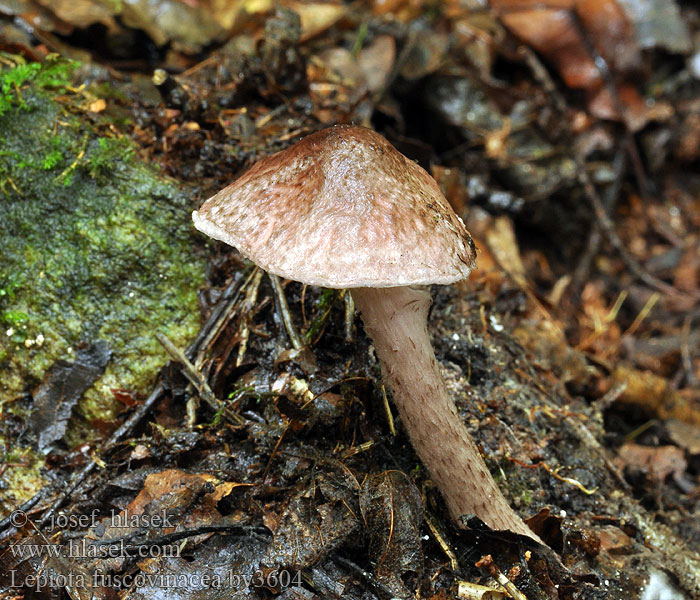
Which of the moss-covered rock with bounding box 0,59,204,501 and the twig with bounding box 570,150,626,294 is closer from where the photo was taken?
the moss-covered rock with bounding box 0,59,204,501

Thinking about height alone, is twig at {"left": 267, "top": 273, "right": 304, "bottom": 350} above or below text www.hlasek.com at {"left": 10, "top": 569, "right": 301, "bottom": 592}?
above

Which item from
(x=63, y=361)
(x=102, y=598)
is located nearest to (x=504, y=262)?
(x=63, y=361)

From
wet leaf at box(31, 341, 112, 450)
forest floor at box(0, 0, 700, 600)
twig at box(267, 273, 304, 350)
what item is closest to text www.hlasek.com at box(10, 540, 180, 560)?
forest floor at box(0, 0, 700, 600)

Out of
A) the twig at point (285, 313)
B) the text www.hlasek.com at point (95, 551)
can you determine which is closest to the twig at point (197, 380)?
the twig at point (285, 313)

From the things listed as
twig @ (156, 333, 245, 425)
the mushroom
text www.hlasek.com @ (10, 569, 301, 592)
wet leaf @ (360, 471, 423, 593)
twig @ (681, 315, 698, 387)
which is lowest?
twig @ (681, 315, 698, 387)

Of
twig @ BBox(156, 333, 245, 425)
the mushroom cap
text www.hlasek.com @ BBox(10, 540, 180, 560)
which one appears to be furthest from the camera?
twig @ BBox(156, 333, 245, 425)

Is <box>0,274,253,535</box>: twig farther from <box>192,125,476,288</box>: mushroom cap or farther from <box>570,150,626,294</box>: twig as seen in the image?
<box>570,150,626,294</box>: twig

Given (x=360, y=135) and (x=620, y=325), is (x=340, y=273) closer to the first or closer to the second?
(x=360, y=135)

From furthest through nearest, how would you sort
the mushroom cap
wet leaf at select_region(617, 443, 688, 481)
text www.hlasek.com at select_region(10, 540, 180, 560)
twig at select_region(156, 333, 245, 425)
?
wet leaf at select_region(617, 443, 688, 481)
twig at select_region(156, 333, 245, 425)
text www.hlasek.com at select_region(10, 540, 180, 560)
the mushroom cap
